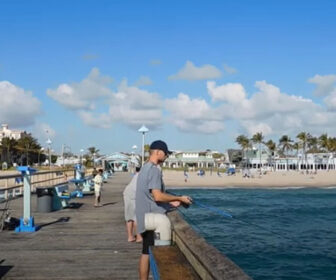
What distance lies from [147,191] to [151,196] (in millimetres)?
89

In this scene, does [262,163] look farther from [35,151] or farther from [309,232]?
[309,232]

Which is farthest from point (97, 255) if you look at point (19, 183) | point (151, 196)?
point (19, 183)

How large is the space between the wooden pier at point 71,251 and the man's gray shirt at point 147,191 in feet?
5.63

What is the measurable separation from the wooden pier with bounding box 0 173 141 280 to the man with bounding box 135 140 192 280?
1536 mm

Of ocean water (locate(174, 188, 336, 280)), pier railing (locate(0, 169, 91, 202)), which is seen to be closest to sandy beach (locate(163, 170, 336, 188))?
pier railing (locate(0, 169, 91, 202))

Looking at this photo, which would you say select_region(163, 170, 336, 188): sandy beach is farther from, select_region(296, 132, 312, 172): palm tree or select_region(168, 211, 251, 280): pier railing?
select_region(296, 132, 312, 172): palm tree

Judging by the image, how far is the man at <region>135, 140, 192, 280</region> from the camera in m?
4.96

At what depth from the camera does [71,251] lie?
27.5ft

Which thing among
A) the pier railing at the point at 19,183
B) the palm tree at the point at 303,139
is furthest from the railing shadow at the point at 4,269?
the palm tree at the point at 303,139

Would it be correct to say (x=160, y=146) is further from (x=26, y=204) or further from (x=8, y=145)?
(x=8, y=145)

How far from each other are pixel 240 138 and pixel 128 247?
523 feet

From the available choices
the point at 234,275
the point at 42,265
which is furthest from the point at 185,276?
the point at 42,265

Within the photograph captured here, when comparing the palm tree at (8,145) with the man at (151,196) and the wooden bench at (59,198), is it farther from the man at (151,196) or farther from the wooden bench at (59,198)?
the man at (151,196)

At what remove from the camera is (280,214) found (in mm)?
28984
